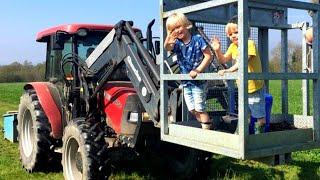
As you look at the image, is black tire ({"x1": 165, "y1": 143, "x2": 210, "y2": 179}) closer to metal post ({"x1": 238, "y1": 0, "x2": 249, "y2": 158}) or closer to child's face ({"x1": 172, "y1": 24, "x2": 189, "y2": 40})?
child's face ({"x1": 172, "y1": 24, "x2": 189, "y2": 40})

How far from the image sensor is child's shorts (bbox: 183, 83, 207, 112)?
14.9 feet

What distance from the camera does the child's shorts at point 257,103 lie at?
187 inches

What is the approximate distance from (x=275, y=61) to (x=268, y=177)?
1.81m

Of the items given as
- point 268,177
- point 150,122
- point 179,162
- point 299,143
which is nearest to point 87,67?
point 150,122

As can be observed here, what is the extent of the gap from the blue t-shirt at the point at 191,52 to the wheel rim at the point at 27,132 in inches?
157

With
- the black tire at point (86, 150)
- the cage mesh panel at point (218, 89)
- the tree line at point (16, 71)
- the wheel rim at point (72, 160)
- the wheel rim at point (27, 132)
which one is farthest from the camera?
the tree line at point (16, 71)

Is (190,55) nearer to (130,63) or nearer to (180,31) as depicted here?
(180,31)

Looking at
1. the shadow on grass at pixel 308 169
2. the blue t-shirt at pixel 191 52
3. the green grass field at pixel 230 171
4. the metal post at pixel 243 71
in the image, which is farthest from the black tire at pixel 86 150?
the shadow on grass at pixel 308 169

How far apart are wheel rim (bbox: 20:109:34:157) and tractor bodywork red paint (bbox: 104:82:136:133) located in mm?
2076

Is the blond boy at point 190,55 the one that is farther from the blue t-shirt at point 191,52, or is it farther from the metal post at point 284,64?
the metal post at point 284,64

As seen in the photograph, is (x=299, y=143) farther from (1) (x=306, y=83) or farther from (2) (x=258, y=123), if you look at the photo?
(1) (x=306, y=83)

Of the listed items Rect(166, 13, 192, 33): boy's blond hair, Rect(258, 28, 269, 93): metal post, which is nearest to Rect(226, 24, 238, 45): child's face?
Rect(166, 13, 192, 33): boy's blond hair

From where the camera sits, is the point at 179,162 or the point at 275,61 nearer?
the point at 275,61

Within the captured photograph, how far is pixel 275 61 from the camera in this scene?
219 inches
